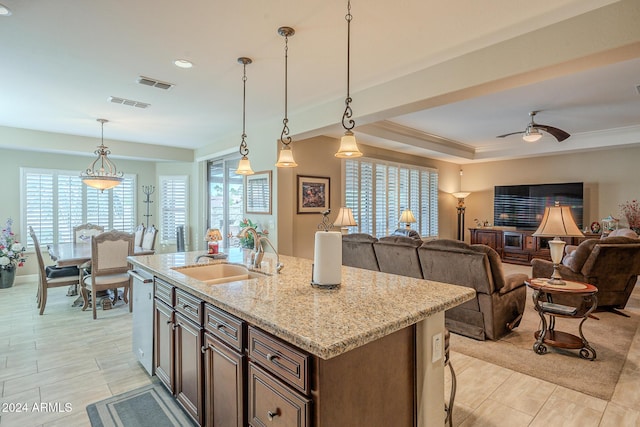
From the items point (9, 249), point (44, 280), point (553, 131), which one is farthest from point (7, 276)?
point (553, 131)

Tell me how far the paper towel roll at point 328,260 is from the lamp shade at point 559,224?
2387mm

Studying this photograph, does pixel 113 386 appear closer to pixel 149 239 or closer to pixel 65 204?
pixel 149 239

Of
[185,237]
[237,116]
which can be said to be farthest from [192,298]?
[185,237]

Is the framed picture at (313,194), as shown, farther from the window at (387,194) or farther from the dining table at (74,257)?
the dining table at (74,257)

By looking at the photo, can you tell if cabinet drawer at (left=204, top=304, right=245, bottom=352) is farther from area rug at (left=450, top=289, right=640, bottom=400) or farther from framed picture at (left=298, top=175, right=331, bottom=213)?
framed picture at (left=298, top=175, right=331, bottom=213)

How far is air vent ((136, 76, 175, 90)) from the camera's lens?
138 inches

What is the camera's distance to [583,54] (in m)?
Answer: 2.27

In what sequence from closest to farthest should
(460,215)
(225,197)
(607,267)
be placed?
(607,267) < (225,197) < (460,215)

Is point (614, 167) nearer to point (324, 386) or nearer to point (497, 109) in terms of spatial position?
point (497, 109)

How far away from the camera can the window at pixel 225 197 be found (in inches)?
255

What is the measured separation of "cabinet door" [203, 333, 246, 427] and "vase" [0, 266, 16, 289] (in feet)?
19.8

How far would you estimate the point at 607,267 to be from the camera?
4180 millimetres

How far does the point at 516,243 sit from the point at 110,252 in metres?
8.34

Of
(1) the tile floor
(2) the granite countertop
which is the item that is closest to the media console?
(1) the tile floor
